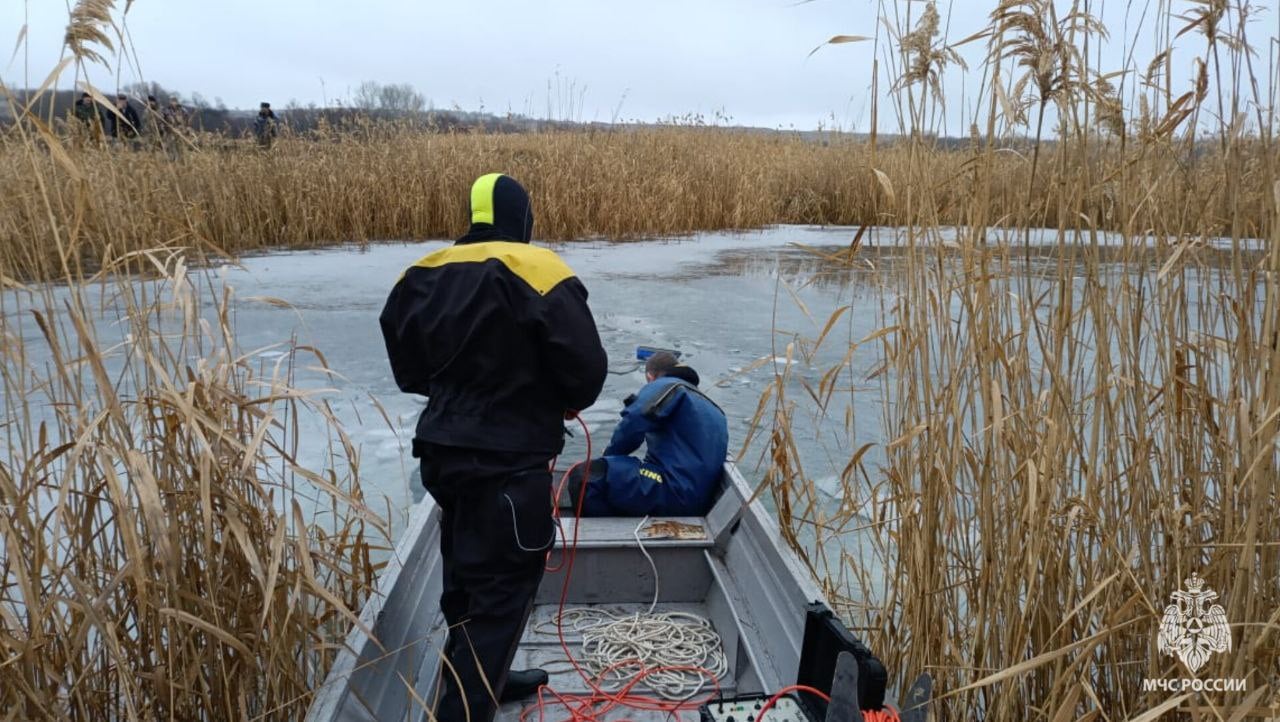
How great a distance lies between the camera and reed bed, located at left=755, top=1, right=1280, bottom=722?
1.37 meters

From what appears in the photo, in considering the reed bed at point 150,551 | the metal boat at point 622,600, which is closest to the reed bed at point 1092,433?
the metal boat at point 622,600

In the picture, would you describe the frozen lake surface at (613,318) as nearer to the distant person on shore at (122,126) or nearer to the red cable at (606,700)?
the distant person on shore at (122,126)

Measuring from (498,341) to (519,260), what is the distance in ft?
0.62

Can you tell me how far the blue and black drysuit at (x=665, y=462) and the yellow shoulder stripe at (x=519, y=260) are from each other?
3.66 ft

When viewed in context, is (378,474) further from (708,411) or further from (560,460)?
(708,411)

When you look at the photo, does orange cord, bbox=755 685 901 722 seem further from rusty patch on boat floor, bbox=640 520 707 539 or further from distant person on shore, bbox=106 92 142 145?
distant person on shore, bbox=106 92 142 145

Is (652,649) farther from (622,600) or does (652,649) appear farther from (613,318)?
(613,318)

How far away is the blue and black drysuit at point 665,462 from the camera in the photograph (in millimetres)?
2971

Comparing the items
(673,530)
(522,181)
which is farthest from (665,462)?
(522,181)

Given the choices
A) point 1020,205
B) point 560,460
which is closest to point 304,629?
point 1020,205

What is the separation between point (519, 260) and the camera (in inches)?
75.4

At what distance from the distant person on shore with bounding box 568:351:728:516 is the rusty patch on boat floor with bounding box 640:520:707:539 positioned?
0.12 m

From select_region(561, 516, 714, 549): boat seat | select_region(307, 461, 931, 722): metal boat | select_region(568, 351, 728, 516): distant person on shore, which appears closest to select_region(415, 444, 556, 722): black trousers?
select_region(307, 461, 931, 722): metal boat

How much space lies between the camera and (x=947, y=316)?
71.8 inches
